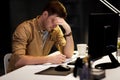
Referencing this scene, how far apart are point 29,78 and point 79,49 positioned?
96cm

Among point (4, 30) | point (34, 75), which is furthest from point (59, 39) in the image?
point (4, 30)

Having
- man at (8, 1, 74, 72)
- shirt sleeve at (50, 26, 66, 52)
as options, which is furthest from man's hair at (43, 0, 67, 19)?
shirt sleeve at (50, 26, 66, 52)

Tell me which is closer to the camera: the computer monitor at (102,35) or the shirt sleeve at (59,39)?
the computer monitor at (102,35)

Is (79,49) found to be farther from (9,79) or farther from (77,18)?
(77,18)

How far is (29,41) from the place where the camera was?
2861 millimetres

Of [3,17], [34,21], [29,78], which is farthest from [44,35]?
[3,17]

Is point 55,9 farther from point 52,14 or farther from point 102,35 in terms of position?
point 102,35

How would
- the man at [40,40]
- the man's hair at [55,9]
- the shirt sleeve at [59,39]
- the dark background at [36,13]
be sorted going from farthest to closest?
the dark background at [36,13], the shirt sleeve at [59,39], the man's hair at [55,9], the man at [40,40]

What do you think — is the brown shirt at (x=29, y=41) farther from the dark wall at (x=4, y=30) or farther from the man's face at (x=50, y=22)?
the dark wall at (x=4, y=30)

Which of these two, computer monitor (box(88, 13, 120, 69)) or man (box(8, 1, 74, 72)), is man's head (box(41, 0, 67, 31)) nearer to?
man (box(8, 1, 74, 72))

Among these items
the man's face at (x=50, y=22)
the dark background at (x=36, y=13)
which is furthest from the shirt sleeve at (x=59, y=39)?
the dark background at (x=36, y=13)

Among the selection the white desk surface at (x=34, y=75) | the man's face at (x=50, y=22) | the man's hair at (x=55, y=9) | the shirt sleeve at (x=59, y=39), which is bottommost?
the white desk surface at (x=34, y=75)

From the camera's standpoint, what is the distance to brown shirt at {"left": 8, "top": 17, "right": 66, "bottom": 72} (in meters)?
2.71

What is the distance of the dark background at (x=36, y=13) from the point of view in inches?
160
